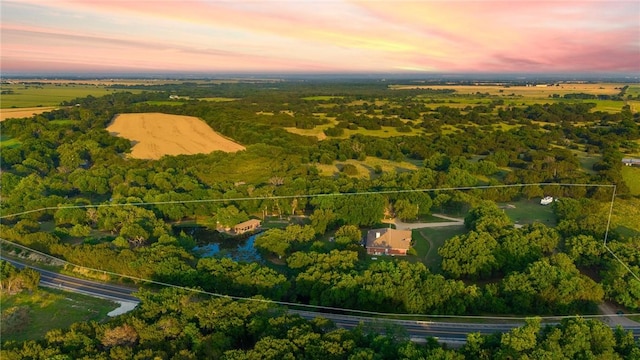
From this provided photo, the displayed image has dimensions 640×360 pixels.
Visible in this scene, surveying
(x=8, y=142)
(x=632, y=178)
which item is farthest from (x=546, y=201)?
(x=8, y=142)

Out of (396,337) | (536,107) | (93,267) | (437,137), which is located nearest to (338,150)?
(437,137)

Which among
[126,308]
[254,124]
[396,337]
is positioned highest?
[254,124]

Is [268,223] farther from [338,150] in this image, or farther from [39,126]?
[39,126]

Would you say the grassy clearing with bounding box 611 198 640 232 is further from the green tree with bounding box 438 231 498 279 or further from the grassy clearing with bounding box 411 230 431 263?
the grassy clearing with bounding box 411 230 431 263

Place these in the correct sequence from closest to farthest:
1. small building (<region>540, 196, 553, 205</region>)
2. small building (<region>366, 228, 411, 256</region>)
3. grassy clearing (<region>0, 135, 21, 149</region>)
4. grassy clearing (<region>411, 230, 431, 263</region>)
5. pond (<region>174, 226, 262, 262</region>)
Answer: small building (<region>366, 228, 411, 256</region>), grassy clearing (<region>411, 230, 431, 263</region>), pond (<region>174, 226, 262, 262</region>), small building (<region>540, 196, 553, 205</region>), grassy clearing (<region>0, 135, 21, 149</region>)

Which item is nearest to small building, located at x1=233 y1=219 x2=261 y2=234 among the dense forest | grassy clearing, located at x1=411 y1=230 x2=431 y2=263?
the dense forest

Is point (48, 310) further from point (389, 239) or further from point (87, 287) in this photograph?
point (389, 239)
